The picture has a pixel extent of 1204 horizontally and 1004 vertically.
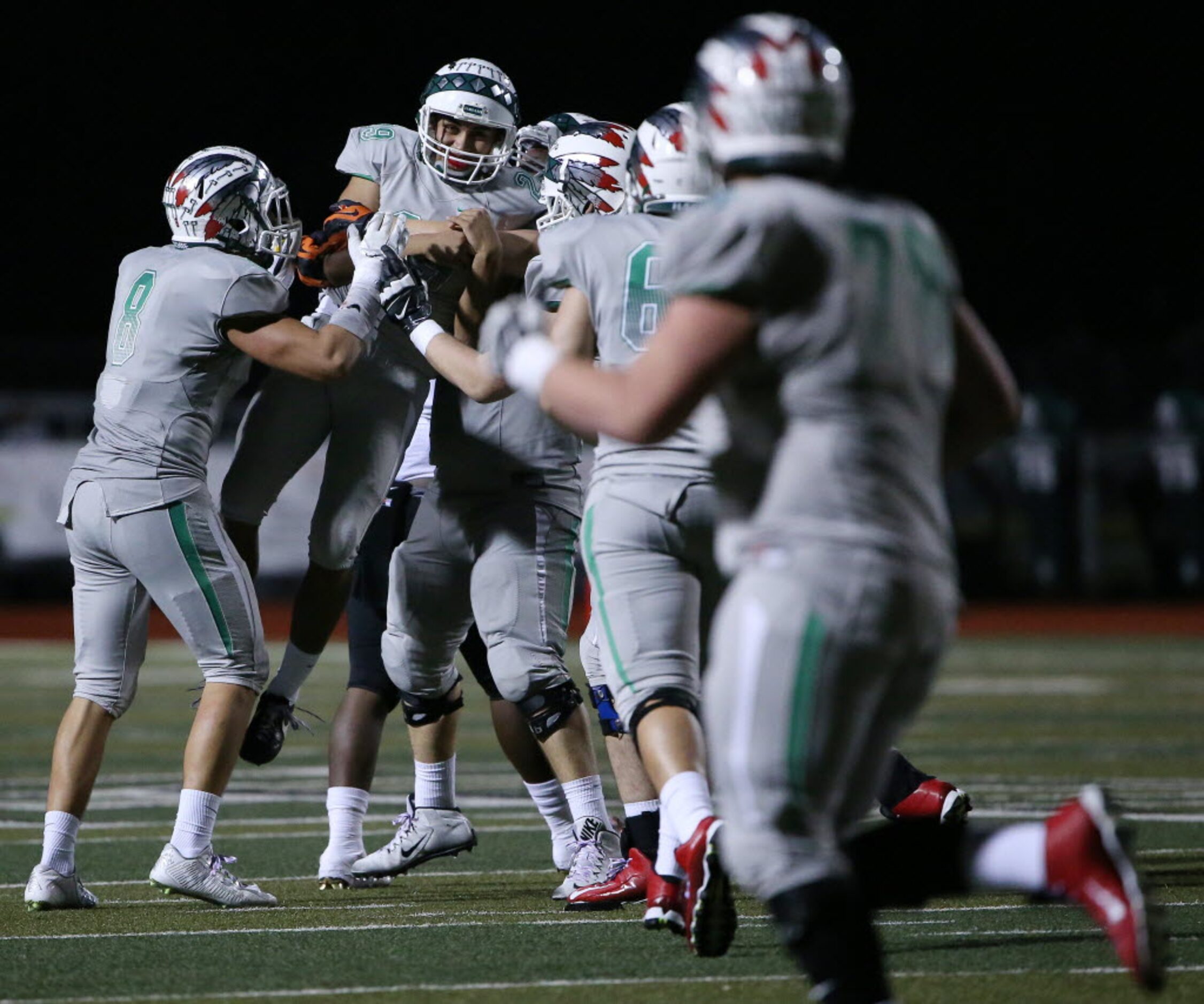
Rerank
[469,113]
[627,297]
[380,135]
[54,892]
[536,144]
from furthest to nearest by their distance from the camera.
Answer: [536,144] < [380,135] < [469,113] < [54,892] < [627,297]

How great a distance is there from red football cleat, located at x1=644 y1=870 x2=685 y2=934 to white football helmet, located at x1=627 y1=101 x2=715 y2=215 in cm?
133

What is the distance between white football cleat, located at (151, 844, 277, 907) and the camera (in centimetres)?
443

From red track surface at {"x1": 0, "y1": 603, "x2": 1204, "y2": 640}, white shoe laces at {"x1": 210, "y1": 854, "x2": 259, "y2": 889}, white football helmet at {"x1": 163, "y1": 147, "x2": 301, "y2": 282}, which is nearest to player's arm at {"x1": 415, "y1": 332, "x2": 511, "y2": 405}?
white football helmet at {"x1": 163, "y1": 147, "x2": 301, "y2": 282}

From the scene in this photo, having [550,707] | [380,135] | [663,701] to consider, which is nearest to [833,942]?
[663,701]

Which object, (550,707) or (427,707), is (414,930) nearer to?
(550,707)

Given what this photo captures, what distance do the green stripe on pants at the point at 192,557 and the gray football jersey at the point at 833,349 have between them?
229 centimetres

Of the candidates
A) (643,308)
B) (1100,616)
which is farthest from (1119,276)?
(643,308)

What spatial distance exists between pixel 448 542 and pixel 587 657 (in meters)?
0.46

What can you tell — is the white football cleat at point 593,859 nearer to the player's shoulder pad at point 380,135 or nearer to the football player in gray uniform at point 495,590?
the football player in gray uniform at point 495,590

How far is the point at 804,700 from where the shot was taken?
2.42 m

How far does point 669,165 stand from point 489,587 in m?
1.27

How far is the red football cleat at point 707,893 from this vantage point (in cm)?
327

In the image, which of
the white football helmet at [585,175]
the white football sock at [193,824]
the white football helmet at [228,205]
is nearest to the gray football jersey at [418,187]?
the white football helmet at [585,175]

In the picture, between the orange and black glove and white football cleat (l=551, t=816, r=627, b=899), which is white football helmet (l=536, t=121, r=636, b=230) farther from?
white football cleat (l=551, t=816, r=627, b=899)
